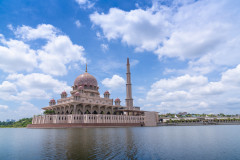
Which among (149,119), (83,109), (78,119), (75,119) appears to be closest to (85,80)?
(83,109)

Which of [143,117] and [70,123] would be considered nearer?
[70,123]

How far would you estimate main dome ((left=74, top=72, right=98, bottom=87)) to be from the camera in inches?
2670

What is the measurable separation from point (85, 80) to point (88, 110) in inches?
487

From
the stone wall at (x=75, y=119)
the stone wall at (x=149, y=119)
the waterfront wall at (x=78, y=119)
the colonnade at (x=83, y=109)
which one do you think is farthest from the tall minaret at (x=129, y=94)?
the stone wall at (x=75, y=119)

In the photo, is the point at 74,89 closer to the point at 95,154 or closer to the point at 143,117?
the point at 143,117

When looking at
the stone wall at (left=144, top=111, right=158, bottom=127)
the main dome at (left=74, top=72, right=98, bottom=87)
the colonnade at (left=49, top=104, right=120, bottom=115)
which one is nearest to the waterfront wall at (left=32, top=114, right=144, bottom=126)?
the colonnade at (left=49, top=104, right=120, bottom=115)

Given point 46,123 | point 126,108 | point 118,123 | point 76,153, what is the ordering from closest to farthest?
1. point 76,153
2. point 46,123
3. point 118,123
4. point 126,108

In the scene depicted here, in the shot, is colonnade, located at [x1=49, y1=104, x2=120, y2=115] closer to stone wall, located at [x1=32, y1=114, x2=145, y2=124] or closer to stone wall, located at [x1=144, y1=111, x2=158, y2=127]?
stone wall, located at [x1=32, y1=114, x2=145, y2=124]

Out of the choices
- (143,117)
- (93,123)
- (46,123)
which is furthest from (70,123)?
(143,117)

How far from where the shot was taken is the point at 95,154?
40.8 ft

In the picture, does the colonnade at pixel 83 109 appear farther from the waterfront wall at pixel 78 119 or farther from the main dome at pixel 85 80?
the main dome at pixel 85 80

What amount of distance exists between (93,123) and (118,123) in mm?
10386

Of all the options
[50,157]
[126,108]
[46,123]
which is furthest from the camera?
[126,108]

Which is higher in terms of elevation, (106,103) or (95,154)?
(106,103)
